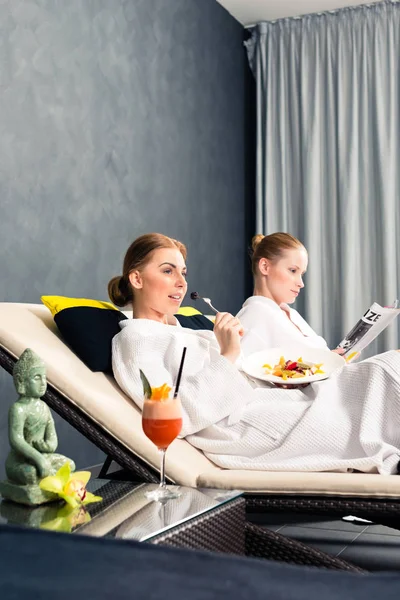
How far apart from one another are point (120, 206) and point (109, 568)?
10.0 feet

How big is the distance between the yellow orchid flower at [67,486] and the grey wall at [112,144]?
1544 mm

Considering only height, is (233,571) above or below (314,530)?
above

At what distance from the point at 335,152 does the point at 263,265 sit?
2.16 metres

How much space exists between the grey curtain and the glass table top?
344 centimetres

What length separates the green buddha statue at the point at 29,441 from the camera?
1361 mm

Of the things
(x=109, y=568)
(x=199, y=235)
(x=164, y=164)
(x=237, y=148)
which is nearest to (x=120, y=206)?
(x=164, y=164)

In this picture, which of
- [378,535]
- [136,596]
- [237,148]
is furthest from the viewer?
[237,148]

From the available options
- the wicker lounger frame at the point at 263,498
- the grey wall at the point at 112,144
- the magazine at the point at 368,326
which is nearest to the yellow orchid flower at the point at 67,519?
the wicker lounger frame at the point at 263,498

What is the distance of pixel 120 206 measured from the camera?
361cm

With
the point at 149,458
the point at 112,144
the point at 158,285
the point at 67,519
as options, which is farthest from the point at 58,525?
the point at 112,144

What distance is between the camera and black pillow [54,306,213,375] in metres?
2.08

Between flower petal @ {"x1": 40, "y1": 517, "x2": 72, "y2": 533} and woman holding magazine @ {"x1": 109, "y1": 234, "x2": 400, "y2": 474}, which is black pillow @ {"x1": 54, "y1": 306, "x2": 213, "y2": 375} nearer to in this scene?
woman holding magazine @ {"x1": 109, "y1": 234, "x2": 400, "y2": 474}

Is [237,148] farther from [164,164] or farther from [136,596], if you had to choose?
[136,596]

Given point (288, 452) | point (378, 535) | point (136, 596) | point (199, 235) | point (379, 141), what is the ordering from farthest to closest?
1. point (379, 141)
2. point (199, 235)
3. point (378, 535)
4. point (288, 452)
5. point (136, 596)
